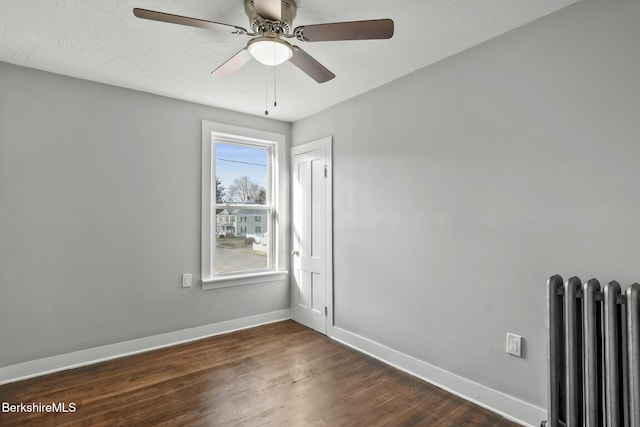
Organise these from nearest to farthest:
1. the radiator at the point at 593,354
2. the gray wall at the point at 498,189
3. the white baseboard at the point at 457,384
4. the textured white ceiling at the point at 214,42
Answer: the radiator at the point at 593,354, the gray wall at the point at 498,189, the textured white ceiling at the point at 214,42, the white baseboard at the point at 457,384

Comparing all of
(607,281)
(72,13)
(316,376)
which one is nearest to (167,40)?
(72,13)

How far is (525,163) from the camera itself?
81.8 inches

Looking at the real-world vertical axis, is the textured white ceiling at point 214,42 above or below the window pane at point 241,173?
above

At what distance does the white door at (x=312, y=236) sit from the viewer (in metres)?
3.59

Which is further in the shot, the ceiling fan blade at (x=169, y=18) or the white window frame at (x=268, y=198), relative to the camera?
the white window frame at (x=268, y=198)

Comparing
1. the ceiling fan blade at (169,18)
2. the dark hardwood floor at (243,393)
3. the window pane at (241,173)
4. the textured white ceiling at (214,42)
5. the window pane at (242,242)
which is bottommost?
the dark hardwood floor at (243,393)

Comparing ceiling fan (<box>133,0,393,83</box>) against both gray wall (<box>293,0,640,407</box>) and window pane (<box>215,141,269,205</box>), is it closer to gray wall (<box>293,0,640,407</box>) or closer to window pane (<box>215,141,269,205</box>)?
gray wall (<box>293,0,640,407</box>)

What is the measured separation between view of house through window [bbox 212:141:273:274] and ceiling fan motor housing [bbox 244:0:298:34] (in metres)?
2.08

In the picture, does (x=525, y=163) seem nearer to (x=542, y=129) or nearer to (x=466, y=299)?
(x=542, y=129)

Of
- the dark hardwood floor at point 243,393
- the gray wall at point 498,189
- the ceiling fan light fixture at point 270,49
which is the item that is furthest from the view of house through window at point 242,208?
the ceiling fan light fixture at point 270,49

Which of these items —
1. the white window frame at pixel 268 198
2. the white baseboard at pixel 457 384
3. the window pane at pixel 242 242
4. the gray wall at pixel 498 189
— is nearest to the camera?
the gray wall at pixel 498 189

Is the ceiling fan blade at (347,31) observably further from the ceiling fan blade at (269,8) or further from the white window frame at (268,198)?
the white window frame at (268,198)

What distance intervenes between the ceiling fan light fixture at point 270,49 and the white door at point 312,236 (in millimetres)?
1713

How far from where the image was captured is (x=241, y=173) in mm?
3924
